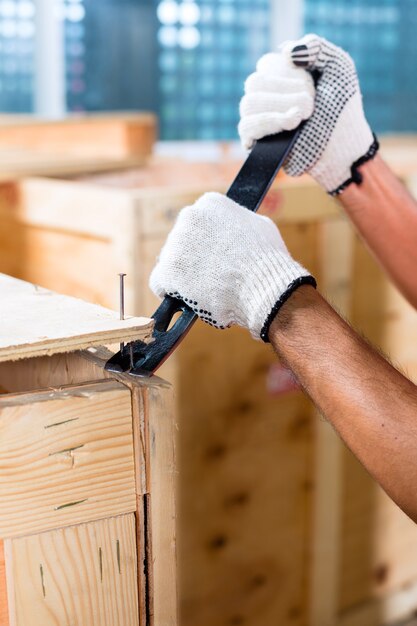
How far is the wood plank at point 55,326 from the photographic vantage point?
0.80 m

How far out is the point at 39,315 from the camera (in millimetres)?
893

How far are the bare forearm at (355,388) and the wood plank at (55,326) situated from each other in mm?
266

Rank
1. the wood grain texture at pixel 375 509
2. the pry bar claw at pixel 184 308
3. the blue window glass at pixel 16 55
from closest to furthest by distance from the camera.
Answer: the pry bar claw at pixel 184 308, the wood grain texture at pixel 375 509, the blue window glass at pixel 16 55

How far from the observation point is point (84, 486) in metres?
0.85

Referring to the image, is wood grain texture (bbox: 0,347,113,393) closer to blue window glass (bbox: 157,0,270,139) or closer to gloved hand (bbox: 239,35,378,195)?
gloved hand (bbox: 239,35,378,195)

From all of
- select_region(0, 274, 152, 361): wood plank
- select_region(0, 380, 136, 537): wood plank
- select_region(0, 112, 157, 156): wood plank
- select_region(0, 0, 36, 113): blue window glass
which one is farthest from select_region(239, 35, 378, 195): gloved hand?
select_region(0, 0, 36, 113): blue window glass

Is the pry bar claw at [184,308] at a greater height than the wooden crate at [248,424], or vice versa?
the pry bar claw at [184,308]

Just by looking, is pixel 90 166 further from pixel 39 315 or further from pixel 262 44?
pixel 262 44

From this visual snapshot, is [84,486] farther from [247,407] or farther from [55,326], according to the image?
[247,407]

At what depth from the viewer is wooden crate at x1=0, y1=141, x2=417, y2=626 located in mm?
1907

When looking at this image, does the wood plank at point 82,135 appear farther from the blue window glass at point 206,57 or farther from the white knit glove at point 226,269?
the white knit glove at point 226,269

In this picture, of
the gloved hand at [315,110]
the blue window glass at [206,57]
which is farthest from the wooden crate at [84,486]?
the blue window glass at [206,57]

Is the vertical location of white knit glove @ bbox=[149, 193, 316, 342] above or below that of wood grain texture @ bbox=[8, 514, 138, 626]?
above

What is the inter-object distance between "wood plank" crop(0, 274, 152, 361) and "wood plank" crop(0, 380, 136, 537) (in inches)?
2.0
